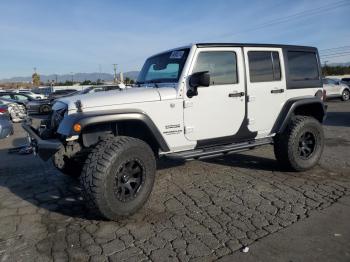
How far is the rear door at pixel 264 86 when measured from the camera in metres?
5.02

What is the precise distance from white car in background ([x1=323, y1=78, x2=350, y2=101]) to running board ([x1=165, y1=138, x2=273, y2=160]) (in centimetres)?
1700

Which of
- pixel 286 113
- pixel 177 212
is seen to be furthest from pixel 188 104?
pixel 286 113

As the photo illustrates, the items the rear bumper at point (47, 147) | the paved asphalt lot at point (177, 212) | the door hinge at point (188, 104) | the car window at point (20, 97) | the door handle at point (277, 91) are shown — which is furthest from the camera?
the car window at point (20, 97)

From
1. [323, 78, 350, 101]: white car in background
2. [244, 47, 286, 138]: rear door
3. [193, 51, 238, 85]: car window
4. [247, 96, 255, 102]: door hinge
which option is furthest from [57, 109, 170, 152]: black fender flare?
[323, 78, 350, 101]: white car in background

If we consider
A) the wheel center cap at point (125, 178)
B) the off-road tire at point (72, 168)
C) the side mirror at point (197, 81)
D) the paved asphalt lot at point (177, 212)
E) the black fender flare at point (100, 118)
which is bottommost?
the paved asphalt lot at point (177, 212)

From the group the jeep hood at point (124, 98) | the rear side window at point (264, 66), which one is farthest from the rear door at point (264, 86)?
the jeep hood at point (124, 98)

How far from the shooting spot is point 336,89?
2053cm

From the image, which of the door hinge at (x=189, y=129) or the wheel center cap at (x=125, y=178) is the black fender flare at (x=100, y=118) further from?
the wheel center cap at (x=125, y=178)

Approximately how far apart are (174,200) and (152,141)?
85 cm

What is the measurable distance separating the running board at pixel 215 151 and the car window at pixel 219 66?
929 millimetres

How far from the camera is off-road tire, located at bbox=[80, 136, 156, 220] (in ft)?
11.7

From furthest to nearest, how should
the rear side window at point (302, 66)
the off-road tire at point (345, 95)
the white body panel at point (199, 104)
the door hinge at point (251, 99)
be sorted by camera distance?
the off-road tire at point (345, 95), the rear side window at point (302, 66), the door hinge at point (251, 99), the white body panel at point (199, 104)

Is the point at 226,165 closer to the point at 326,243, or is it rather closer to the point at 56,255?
the point at 326,243

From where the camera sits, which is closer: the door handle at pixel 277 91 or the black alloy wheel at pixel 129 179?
the black alloy wheel at pixel 129 179
